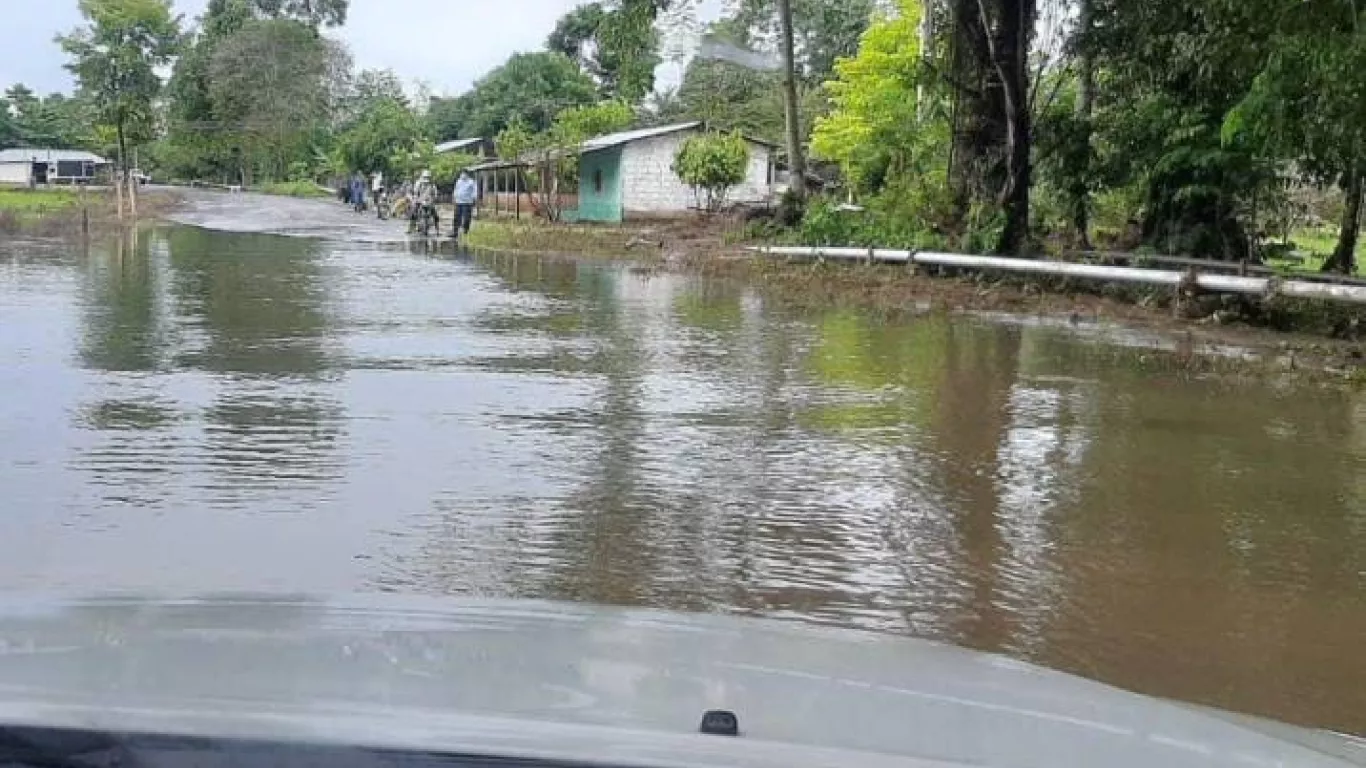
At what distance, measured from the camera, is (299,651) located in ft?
7.28

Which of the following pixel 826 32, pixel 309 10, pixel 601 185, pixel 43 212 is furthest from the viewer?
pixel 309 10

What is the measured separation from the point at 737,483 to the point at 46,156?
305 feet

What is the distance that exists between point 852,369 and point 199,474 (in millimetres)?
5762

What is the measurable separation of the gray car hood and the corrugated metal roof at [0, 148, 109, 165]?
296 ft

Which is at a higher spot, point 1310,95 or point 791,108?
point 791,108

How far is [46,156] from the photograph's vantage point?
88.6m

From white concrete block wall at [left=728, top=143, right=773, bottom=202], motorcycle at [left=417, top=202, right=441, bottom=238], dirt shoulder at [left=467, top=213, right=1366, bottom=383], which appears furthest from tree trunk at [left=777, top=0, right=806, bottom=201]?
white concrete block wall at [left=728, top=143, right=773, bottom=202]

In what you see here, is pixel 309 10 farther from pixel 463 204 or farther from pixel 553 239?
pixel 553 239

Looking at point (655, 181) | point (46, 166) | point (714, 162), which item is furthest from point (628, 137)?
point (46, 166)

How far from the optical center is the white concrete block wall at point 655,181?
146 ft

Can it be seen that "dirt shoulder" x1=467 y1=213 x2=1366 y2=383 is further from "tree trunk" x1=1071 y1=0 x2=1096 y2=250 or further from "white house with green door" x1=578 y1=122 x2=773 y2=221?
"white house with green door" x1=578 y1=122 x2=773 y2=221

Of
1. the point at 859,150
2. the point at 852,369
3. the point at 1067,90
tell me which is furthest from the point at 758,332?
the point at 859,150

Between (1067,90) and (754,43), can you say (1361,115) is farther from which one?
(754,43)

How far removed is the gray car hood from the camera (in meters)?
1.72
